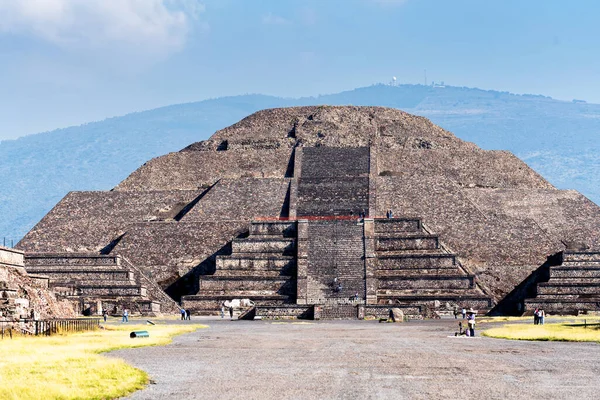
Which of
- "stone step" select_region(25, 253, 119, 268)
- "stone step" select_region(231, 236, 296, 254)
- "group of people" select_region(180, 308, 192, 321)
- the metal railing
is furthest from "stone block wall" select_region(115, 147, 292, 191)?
the metal railing

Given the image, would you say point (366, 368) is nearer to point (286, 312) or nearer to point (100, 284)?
point (286, 312)

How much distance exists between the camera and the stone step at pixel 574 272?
166 feet

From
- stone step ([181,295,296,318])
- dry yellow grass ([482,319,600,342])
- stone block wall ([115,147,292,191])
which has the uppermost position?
stone block wall ([115,147,292,191])

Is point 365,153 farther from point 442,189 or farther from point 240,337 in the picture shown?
point 240,337

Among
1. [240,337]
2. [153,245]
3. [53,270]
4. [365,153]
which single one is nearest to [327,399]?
[240,337]

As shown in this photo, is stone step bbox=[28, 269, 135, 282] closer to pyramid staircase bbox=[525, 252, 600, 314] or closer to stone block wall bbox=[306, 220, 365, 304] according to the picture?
stone block wall bbox=[306, 220, 365, 304]

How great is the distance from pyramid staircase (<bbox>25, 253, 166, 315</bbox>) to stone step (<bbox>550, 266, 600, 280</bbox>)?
800 inches

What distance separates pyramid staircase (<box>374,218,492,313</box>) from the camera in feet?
164

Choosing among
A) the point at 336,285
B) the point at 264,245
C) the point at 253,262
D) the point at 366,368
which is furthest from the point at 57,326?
the point at 264,245

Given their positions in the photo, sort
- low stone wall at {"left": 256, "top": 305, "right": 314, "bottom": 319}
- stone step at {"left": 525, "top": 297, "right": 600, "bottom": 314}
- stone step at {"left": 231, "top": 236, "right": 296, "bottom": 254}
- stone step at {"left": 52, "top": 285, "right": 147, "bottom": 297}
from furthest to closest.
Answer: stone step at {"left": 231, "top": 236, "right": 296, "bottom": 254}, stone step at {"left": 52, "top": 285, "right": 147, "bottom": 297}, stone step at {"left": 525, "top": 297, "right": 600, "bottom": 314}, low stone wall at {"left": 256, "top": 305, "right": 314, "bottom": 319}

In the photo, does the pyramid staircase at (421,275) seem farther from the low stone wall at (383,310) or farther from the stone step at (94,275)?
the stone step at (94,275)

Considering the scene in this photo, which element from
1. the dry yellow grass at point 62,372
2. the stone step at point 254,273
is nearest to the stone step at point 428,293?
the stone step at point 254,273

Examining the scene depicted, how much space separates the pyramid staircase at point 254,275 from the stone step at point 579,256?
47.8 ft

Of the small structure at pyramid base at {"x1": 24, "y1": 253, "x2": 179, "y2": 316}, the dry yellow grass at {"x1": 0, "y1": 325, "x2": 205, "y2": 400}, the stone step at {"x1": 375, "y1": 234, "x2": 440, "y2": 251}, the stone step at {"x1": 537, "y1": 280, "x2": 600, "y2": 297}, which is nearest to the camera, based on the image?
the dry yellow grass at {"x1": 0, "y1": 325, "x2": 205, "y2": 400}
